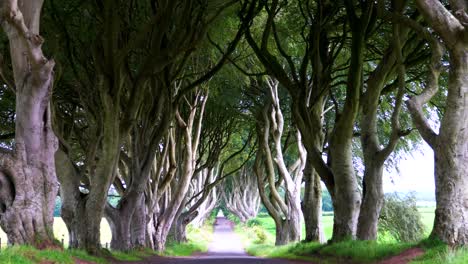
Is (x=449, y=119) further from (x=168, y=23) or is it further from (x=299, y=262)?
(x=168, y=23)

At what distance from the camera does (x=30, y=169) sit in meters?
9.59

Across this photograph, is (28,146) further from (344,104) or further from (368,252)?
(344,104)

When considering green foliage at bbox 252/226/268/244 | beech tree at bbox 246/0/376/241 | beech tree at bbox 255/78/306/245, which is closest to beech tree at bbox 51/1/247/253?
beech tree at bbox 246/0/376/241

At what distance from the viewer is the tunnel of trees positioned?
31.1ft

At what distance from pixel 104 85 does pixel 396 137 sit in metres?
7.01

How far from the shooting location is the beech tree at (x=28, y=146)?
9289 mm

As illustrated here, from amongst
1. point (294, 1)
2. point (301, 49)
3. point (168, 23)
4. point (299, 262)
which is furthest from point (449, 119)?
point (301, 49)

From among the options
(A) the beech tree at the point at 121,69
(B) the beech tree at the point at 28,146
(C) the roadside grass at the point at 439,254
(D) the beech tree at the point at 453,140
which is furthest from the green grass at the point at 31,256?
(D) the beech tree at the point at 453,140

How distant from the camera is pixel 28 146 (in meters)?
9.72

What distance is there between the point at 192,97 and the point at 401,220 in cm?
1347

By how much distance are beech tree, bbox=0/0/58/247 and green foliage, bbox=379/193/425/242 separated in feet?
70.4

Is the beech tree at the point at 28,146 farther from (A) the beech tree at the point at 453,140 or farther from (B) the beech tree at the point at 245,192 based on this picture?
(B) the beech tree at the point at 245,192

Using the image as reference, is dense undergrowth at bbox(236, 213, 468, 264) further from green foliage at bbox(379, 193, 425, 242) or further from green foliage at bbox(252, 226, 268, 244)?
green foliage at bbox(252, 226, 268, 244)

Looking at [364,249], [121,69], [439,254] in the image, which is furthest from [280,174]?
[439,254]
